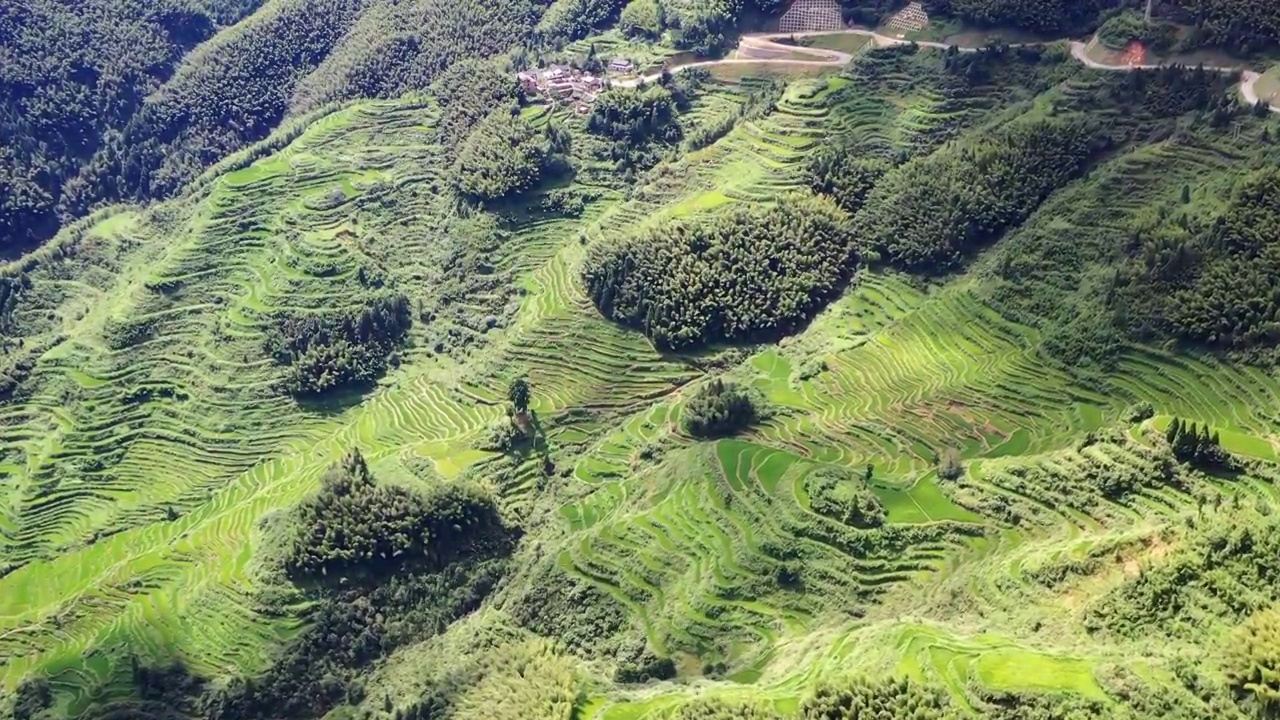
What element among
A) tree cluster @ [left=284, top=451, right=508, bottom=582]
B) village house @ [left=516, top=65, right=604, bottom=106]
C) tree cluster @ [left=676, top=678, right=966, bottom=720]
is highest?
village house @ [left=516, top=65, right=604, bottom=106]

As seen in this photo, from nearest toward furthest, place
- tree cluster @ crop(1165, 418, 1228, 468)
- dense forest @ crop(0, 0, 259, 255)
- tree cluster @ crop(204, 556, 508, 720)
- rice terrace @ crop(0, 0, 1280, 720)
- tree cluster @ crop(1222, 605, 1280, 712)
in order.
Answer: tree cluster @ crop(1222, 605, 1280, 712)
rice terrace @ crop(0, 0, 1280, 720)
tree cluster @ crop(1165, 418, 1228, 468)
tree cluster @ crop(204, 556, 508, 720)
dense forest @ crop(0, 0, 259, 255)

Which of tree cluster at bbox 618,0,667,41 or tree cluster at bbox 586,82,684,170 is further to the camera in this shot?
tree cluster at bbox 618,0,667,41

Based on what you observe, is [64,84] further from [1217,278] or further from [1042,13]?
[1217,278]

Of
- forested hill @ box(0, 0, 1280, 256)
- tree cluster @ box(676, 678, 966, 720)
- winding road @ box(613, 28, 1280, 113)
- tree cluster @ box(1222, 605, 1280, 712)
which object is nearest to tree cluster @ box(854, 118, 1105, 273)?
winding road @ box(613, 28, 1280, 113)

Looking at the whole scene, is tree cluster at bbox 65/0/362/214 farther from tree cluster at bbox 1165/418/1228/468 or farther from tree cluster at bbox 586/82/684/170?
tree cluster at bbox 1165/418/1228/468

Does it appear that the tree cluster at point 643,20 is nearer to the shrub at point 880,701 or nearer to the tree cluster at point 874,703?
the tree cluster at point 874,703

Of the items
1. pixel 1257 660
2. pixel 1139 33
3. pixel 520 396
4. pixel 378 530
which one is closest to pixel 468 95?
pixel 520 396

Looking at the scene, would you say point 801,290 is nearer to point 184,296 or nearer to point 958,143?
point 958,143

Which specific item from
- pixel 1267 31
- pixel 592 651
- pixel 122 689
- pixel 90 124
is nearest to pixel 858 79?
pixel 1267 31
